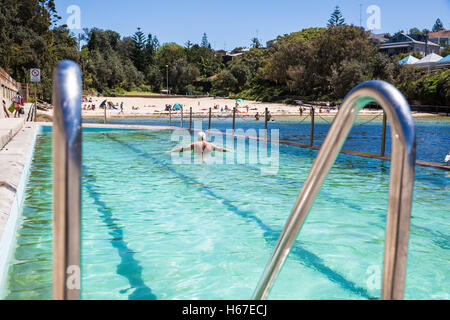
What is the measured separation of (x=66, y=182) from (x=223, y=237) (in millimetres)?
3779

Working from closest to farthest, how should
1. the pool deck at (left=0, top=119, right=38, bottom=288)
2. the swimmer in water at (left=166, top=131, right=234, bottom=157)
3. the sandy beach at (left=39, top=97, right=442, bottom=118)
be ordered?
the pool deck at (left=0, top=119, right=38, bottom=288) < the swimmer in water at (left=166, top=131, right=234, bottom=157) < the sandy beach at (left=39, top=97, right=442, bottom=118)

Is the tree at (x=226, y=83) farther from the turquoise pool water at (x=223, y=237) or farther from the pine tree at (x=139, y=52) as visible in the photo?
the turquoise pool water at (x=223, y=237)

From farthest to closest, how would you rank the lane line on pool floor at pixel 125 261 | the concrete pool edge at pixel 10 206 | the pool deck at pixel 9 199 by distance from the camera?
the pool deck at pixel 9 199 < the concrete pool edge at pixel 10 206 < the lane line on pool floor at pixel 125 261

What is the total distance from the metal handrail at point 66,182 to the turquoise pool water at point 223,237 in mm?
2276

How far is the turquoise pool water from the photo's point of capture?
3451mm

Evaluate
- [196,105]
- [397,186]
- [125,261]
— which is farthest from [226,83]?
[397,186]

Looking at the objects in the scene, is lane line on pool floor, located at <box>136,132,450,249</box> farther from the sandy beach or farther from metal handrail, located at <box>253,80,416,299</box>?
the sandy beach

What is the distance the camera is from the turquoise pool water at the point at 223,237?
3451 mm

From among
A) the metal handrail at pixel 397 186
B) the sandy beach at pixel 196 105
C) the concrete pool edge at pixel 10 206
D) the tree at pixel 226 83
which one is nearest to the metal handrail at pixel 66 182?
the metal handrail at pixel 397 186

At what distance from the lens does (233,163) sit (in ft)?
31.8

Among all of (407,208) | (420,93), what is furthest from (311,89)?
(407,208)

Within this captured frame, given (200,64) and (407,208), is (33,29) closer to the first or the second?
(200,64)

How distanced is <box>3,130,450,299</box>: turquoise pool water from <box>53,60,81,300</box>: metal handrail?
7.47 ft

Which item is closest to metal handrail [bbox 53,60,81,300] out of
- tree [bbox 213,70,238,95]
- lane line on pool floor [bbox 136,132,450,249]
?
lane line on pool floor [bbox 136,132,450,249]
